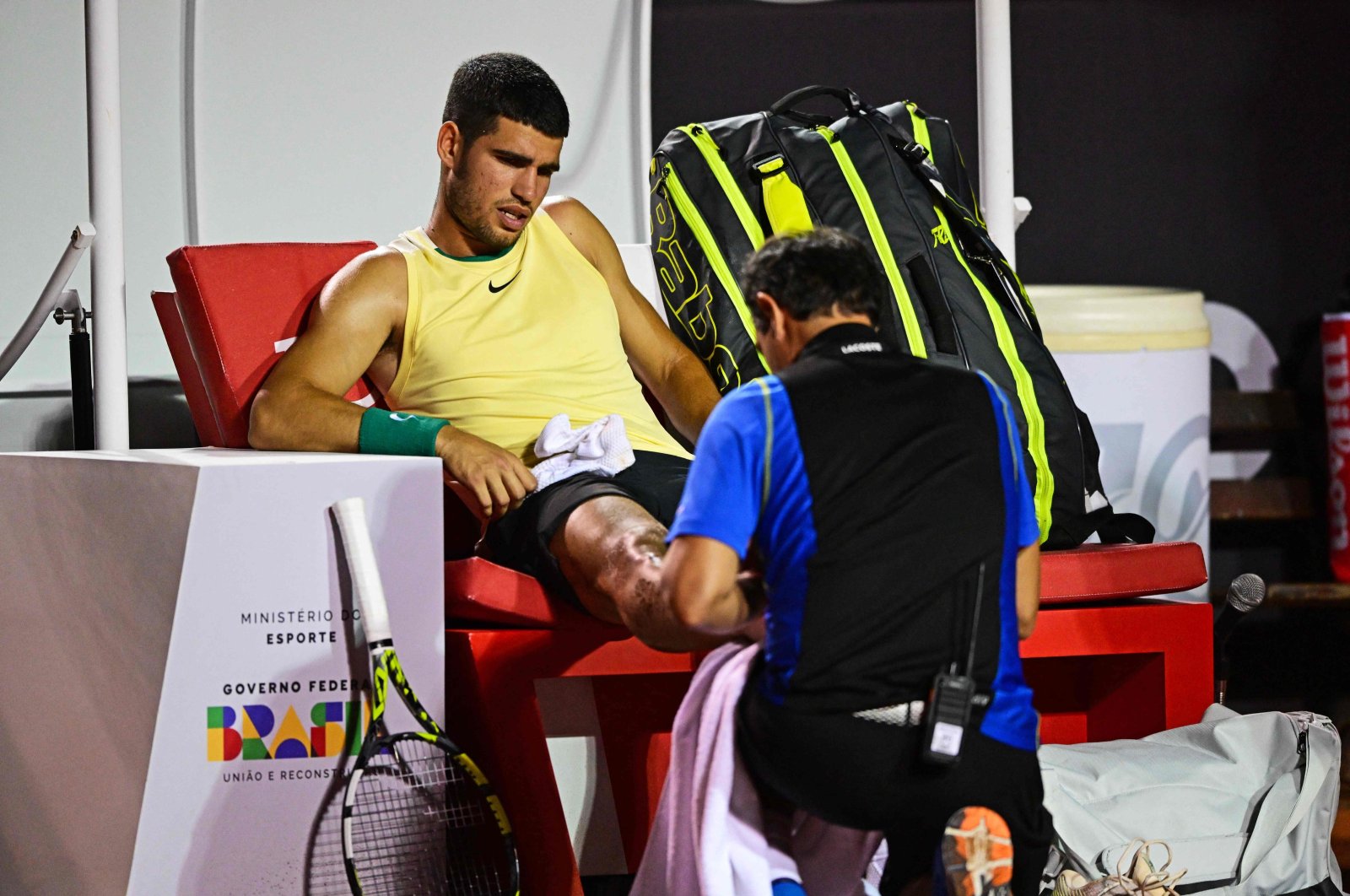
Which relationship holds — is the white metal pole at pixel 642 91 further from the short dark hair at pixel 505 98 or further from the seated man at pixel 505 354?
the short dark hair at pixel 505 98

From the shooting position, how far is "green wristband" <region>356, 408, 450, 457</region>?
81.3 inches

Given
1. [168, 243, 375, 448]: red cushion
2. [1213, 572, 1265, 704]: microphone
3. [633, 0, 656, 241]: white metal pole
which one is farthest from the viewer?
[633, 0, 656, 241]: white metal pole

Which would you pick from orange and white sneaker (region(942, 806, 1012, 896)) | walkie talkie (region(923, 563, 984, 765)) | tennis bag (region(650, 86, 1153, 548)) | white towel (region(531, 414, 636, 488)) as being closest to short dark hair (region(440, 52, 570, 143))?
tennis bag (region(650, 86, 1153, 548))

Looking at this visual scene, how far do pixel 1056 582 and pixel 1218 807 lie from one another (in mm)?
392

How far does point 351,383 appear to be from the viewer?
7.29 ft

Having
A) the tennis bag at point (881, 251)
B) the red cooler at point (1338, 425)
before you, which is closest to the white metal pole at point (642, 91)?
the tennis bag at point (881, 251)

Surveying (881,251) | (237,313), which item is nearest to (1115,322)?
(881,251)

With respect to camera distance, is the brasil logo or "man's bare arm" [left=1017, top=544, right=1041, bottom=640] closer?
"man's bare arm" [left=1017, top=544, right=1041, bottom=640]

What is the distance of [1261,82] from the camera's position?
12.5 ft

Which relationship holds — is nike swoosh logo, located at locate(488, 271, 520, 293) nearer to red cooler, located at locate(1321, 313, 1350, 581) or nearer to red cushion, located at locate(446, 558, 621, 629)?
red cushion, located at locate(446, 558, 621, 629)

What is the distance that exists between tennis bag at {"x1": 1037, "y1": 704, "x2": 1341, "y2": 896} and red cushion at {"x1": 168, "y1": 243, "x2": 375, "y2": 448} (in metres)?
1.28

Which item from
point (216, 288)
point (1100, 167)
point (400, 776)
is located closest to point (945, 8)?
point (1100, 167)

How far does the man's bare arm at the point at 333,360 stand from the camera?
211cm

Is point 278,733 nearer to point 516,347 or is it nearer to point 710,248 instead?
point 516,347
